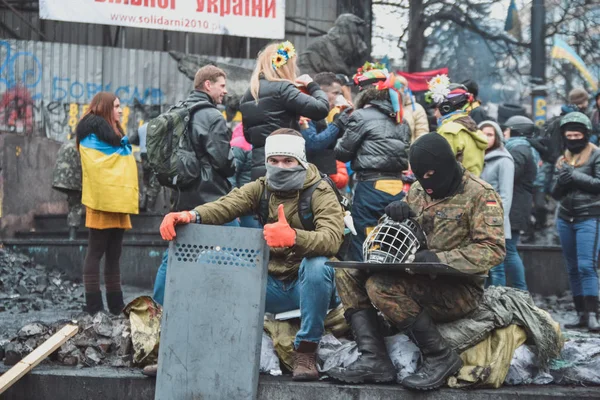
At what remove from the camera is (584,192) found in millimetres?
7609

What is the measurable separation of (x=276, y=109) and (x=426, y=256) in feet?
8.92

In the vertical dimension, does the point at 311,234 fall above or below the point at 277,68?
below

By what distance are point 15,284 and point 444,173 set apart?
21.4ft

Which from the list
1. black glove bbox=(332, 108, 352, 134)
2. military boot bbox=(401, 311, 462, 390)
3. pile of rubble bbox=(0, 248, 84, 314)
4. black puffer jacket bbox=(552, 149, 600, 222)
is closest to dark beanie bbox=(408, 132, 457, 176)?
military boot bbox=(401, 311, 462, 390)

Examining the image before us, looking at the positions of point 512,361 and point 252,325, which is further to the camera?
point 512,361

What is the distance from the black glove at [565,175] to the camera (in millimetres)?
7613

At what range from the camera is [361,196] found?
24.4ft

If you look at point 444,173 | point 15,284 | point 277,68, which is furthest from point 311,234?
point 15,284

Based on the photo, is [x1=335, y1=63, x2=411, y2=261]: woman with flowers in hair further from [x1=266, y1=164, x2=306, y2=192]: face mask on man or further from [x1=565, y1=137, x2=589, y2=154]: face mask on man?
[x1=266, y1=164, x2=306, y2=192]: face mask on man

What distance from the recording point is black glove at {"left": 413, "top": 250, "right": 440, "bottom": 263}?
4590mm

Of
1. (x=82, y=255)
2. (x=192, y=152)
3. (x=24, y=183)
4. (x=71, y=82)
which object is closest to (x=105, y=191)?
(x=192, y=152)

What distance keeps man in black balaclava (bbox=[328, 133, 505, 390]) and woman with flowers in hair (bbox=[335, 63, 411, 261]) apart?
2.23m

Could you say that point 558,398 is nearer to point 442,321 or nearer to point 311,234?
point 442,321

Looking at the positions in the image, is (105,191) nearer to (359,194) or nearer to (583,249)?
(359,194)
